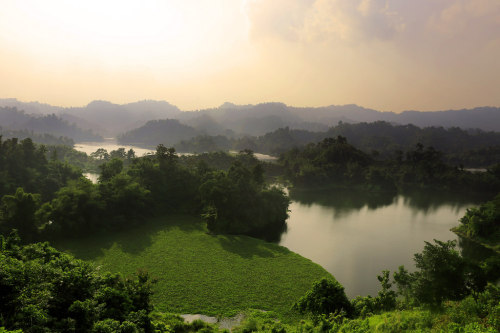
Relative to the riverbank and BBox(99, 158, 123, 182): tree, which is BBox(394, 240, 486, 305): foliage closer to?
the riverbank

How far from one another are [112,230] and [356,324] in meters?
32.0

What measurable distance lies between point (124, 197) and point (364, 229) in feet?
121

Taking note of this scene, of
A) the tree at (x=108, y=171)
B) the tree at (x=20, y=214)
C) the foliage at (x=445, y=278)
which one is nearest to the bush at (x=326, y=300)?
the foliage at (x=445, y=278)

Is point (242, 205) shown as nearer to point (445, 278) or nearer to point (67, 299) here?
point (445, 278)

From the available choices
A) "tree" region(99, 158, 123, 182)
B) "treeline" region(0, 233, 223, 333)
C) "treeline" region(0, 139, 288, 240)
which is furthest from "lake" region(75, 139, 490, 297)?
"tree" region(99, 158, 123, 182)

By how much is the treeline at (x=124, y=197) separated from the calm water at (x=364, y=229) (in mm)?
7089

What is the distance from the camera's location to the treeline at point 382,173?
7731 cm

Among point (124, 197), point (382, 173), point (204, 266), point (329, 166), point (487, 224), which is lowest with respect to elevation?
point (204, 266)

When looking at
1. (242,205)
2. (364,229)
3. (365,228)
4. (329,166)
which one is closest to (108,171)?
(242,205)

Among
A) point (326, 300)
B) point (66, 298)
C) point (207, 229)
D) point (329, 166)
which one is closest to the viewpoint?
point (66, 298)

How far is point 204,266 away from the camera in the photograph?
27.4 m

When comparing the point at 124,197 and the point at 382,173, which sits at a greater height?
the point at 382,173

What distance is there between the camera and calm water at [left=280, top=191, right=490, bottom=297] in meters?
31.8

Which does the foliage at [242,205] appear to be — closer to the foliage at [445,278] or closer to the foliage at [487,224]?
the foliage at [445,278]
